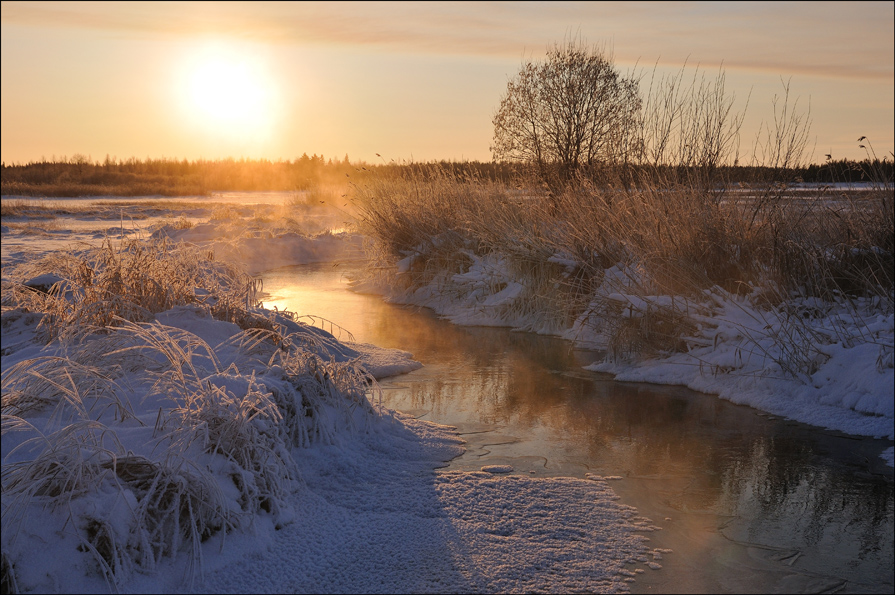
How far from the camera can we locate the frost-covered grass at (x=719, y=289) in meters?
5.93

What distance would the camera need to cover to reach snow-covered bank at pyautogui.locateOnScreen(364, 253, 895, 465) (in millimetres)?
5555

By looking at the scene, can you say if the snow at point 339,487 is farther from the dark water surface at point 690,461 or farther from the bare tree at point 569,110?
the bare tree at point 569,110

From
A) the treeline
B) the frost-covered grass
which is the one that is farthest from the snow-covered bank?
the treeline

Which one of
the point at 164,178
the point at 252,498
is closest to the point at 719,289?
the point at 252,498

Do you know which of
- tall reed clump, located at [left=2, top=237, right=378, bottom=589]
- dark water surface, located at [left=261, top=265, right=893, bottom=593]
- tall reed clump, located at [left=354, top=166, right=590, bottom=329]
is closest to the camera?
tall reed clump, located at [left=2, top=237, right=378, bottom=589]

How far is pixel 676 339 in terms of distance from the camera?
7363mm

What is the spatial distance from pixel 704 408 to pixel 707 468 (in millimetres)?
1480

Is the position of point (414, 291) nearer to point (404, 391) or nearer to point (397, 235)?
point (397, 235)

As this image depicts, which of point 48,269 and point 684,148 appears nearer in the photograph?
point 48,269

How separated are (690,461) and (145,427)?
3.54m

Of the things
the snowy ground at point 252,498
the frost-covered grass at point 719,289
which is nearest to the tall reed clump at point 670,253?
the frost-covered grass at point 719,289

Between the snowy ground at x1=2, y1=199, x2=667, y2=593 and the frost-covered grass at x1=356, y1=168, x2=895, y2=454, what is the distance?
2774 mm

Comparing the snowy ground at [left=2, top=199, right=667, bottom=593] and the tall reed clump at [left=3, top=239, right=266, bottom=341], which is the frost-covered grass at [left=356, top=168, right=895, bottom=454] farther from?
the tall reed clump at [left=3, top=239, right=266, bottom=341]

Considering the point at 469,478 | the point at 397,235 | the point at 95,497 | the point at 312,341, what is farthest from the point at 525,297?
the point at 95,497
